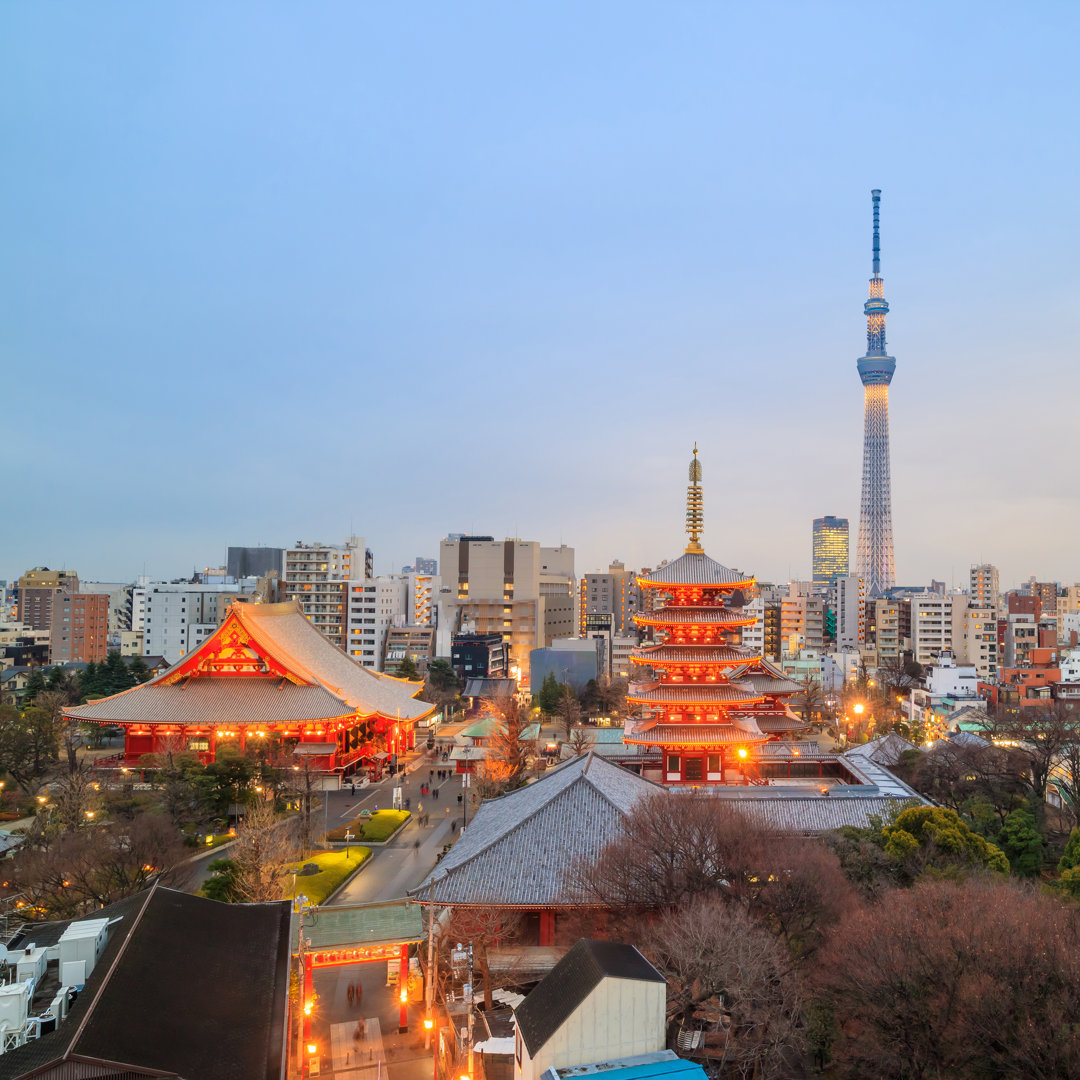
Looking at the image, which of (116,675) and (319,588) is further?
(319,588)

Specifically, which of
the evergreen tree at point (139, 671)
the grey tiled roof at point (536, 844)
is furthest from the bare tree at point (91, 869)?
the evergreen tree at point (139, 671)

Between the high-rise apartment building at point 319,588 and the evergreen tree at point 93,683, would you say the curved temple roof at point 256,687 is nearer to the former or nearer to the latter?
the evergreen tree at point 93,683

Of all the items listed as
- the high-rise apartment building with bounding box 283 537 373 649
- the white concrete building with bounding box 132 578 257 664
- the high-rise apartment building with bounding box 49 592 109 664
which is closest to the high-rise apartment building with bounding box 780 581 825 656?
the high-rise apartment building with bounding box 283 537 373 649

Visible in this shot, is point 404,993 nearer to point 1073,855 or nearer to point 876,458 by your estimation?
point 1073,855

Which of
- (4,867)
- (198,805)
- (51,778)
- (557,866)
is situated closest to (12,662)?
(51,778)

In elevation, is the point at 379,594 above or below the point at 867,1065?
above

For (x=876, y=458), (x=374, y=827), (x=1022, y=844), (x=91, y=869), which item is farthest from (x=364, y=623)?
(x=876, y=458)

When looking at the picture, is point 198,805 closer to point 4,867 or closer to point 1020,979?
point 4,867
